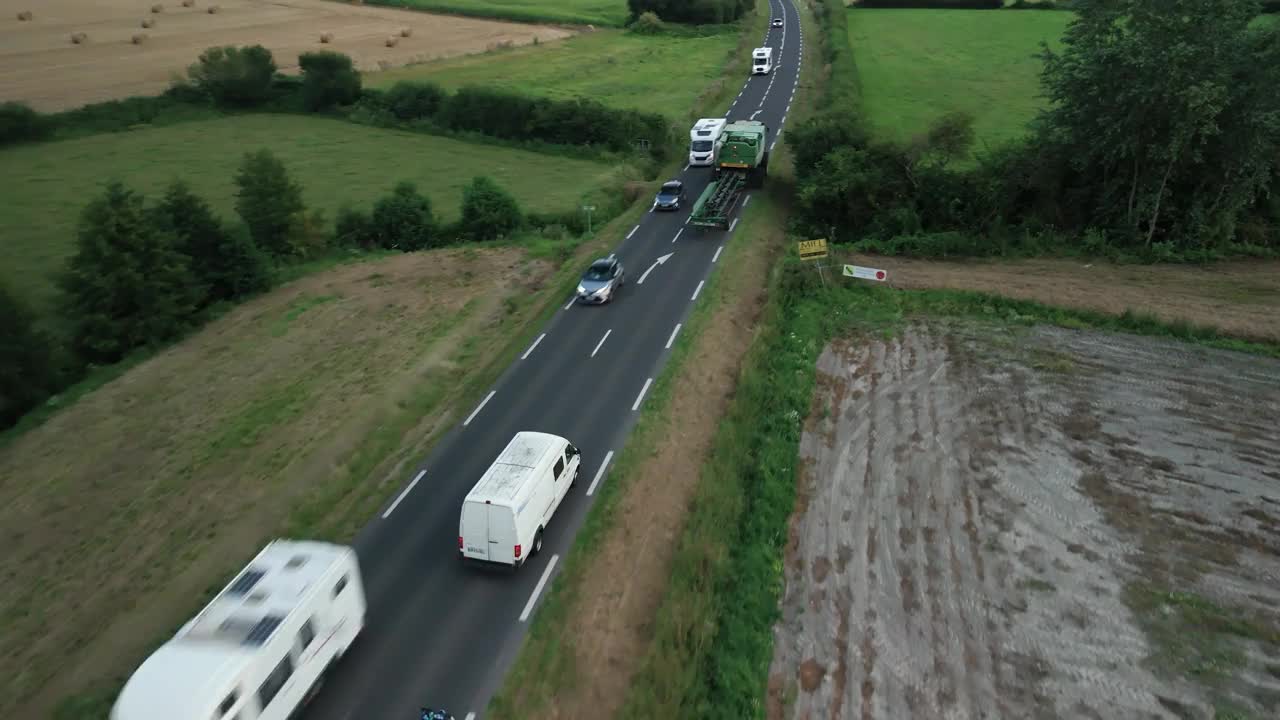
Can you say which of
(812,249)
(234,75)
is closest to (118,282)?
(812,249)

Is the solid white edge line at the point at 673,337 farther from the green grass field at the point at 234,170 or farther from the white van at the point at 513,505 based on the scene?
the green grass field at the point at 234,170

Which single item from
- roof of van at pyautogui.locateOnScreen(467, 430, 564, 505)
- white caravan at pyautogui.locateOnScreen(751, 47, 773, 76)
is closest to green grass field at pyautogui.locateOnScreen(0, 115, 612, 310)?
white caravan at pyautogui.locateOnScreen(751, 47, 773, 76)

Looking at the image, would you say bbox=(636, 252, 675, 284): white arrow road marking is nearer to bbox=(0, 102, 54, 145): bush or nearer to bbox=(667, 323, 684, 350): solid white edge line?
bbox=(667, 323, 684, 350): solid white edge line

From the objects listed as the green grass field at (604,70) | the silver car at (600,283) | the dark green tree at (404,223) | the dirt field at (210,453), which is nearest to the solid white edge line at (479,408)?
the dirt field at (210,453)

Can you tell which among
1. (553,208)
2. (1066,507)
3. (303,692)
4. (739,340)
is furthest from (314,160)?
(1066,507)

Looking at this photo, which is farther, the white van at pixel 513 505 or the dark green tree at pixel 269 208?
the dark green tree at pixel 269 208

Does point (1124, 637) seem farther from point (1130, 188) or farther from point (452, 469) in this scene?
point (1130, 188)

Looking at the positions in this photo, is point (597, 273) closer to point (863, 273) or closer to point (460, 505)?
point (863, 273)
